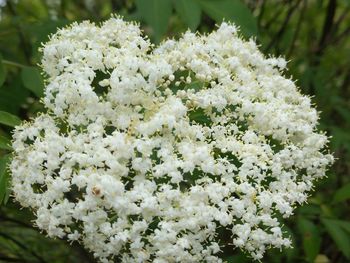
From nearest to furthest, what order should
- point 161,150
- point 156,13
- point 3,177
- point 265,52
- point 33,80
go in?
point 161,150, point 3,177, point 156,13, point 33,80, point 265,52

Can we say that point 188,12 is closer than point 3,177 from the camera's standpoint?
No

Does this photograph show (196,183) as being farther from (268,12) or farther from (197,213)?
(268,12)

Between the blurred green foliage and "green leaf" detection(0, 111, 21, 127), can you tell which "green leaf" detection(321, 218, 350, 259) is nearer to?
the blurred green foliage

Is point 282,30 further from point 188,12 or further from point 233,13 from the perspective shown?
point 188,12

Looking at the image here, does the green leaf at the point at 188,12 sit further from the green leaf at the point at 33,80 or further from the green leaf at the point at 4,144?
the green leaf at the point at 4,144

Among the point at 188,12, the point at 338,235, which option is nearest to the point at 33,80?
the point at 188,12

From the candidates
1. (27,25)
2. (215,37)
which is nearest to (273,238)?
(215,37)

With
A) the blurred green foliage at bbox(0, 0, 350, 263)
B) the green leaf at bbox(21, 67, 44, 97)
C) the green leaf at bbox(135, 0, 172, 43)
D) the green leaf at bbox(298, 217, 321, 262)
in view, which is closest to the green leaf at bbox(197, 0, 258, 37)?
the blurred green foliage at bbox(0, 0, 350, 263)
